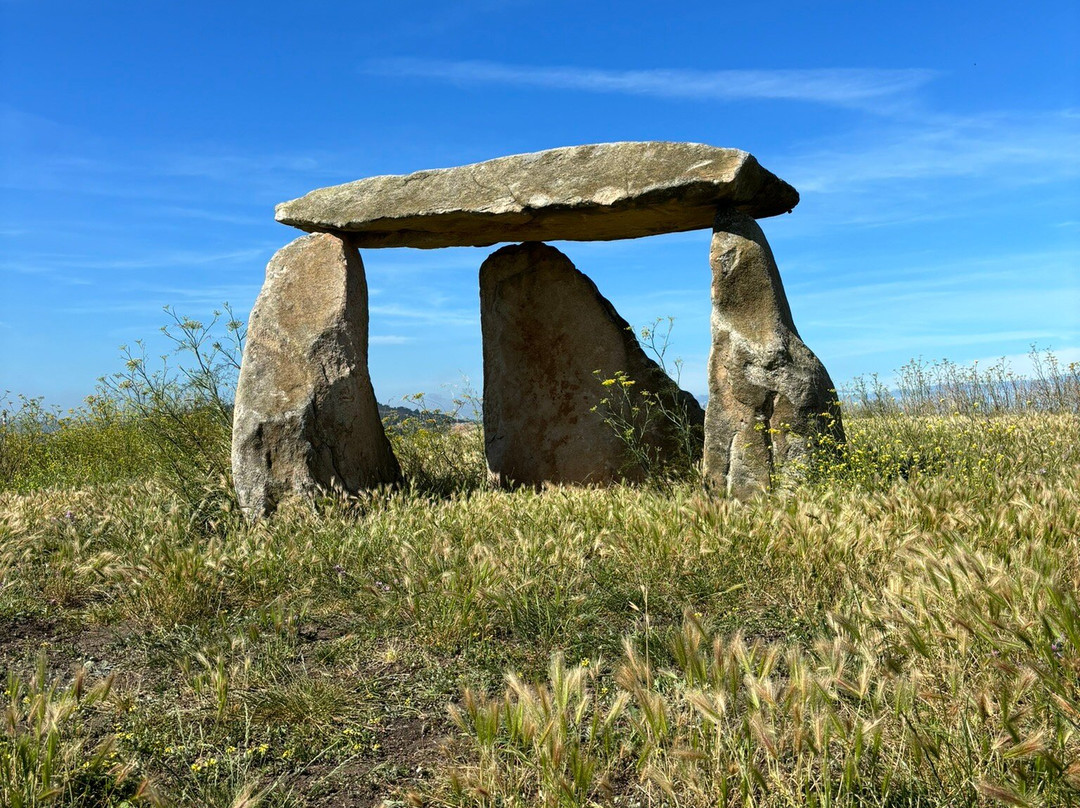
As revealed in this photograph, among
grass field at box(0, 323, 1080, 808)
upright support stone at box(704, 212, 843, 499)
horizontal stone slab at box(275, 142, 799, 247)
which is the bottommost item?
grass field at box(0, 323, 1080, 808)

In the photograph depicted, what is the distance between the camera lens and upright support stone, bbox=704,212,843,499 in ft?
23.0

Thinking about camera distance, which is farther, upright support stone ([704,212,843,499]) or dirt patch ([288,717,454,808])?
upright support stone ([704,212,843,499])

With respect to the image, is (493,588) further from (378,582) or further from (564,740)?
(564,740)

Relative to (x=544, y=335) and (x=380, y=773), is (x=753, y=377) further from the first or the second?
(x=380, y=773)

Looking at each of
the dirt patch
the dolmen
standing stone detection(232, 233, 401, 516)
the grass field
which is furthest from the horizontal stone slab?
the dirt patch

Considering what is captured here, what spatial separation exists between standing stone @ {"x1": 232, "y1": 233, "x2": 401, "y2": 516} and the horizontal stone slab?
44cm

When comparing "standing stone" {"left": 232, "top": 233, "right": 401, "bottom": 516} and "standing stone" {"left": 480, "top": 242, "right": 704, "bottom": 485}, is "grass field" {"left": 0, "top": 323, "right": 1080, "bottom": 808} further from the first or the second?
"standing stone" {"left": 480, "top": 242, "right": 704, "bottom": 485}

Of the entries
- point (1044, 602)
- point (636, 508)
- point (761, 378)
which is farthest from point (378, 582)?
point (761, 378)

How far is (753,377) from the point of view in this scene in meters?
Answer: 7.11

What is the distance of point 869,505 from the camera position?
194 inches

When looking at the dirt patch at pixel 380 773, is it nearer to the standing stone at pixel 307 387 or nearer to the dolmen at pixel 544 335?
the dolmen at pixel 544 335

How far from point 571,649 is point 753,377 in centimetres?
384

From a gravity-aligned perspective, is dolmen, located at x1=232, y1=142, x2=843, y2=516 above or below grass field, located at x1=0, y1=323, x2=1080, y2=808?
above

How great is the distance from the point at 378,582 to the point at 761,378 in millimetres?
3637
